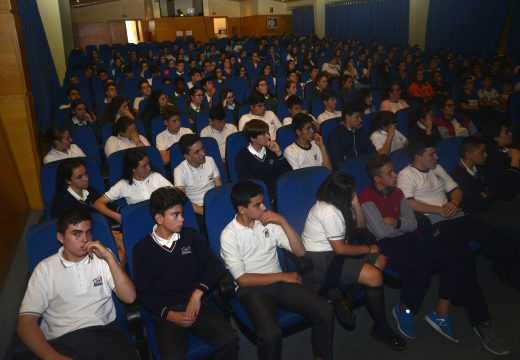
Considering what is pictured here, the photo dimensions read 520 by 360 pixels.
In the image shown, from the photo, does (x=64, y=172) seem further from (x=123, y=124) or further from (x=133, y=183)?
(x=123, y=124)

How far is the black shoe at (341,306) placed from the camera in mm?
2227

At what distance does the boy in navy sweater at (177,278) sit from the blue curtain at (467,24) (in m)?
11.1

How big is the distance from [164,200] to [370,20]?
15.0m

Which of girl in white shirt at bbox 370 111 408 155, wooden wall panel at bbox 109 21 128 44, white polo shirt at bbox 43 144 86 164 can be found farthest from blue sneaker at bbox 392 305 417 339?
wooden wall panel at bbox 109 21 128 44

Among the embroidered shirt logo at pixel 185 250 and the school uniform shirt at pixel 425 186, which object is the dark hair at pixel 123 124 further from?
the school uniform shirt at pixel 425 186

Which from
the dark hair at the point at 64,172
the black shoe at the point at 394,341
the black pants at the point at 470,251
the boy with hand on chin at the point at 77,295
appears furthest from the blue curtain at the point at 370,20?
the boy with hand on chin at the point at 77,295

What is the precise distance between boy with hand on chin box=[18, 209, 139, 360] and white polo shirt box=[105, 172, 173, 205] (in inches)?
36.1

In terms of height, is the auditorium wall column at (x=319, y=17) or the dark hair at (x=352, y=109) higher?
the auditorium wall column at (x=319, y=17)

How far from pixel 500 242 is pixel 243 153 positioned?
2.05 m

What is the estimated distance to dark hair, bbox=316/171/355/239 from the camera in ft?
7.74

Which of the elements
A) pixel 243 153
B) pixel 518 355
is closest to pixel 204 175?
pixel 243 153

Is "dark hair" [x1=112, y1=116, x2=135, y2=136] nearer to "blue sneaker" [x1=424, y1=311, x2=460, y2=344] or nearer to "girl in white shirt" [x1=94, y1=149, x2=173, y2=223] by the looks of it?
"girl in white shirt" [x1=94, y1=149, x2=173, y2=223]

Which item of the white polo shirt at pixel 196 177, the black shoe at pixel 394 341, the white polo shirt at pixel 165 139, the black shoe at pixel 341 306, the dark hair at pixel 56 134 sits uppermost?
the dark hair at pixel 56 134

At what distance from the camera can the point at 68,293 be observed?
196 cm
